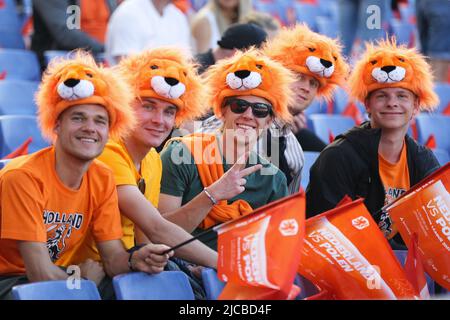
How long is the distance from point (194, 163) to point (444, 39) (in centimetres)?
470

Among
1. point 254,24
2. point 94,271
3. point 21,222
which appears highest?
point 254,24

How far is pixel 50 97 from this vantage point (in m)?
3.63

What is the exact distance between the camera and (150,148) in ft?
13.5

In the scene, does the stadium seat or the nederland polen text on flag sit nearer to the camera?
the nederland polen text on flag

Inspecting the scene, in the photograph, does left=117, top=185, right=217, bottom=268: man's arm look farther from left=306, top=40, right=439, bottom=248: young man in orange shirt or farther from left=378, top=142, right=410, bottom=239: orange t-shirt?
left=378, top=142, right=410, bottom=239: orange t-shirt

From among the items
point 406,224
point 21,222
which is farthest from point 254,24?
point 21,222

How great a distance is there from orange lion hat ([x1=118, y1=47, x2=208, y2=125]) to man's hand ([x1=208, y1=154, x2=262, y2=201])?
45cm

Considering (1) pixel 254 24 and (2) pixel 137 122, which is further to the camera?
(1) pixel 254 24

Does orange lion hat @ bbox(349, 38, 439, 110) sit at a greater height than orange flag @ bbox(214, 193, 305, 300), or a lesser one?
greater

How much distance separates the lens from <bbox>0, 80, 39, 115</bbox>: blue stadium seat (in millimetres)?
5617

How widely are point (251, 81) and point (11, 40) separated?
3.82m

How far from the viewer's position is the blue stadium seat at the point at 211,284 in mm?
3553

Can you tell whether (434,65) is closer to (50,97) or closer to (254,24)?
(254,24)

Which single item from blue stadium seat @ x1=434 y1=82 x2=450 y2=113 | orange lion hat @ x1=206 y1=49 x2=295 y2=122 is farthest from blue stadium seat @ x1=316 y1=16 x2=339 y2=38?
orange lion hat @ x1=206 y1=49 x2=295 y2=122
